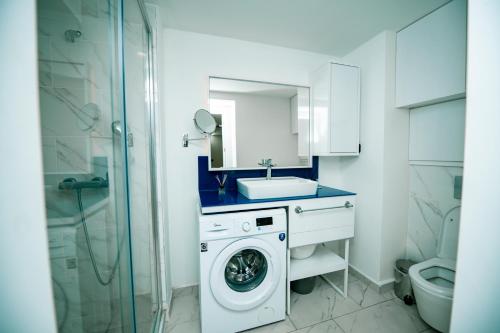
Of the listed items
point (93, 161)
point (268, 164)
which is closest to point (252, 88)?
point (268, 164)

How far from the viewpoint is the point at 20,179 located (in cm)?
37

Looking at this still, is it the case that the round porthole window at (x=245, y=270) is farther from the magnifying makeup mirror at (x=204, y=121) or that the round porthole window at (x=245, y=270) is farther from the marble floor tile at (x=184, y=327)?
the magnifying makeup mirror at (x=204, y=121)

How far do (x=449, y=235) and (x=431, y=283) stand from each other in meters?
0.46

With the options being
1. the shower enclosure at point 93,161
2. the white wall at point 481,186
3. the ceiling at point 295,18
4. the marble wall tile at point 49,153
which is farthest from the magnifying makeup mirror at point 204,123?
the white wall at point 481,186

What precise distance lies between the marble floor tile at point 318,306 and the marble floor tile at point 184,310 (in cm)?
76

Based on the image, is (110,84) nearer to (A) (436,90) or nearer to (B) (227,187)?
(B) (227,187)

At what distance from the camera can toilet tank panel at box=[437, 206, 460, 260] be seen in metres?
1.41

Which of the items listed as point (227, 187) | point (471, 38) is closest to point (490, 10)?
point (471, 38)

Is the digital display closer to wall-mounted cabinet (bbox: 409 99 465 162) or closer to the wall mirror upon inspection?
the wall mirror

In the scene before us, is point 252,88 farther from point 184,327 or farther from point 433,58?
point 184,327

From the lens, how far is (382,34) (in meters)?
1.63

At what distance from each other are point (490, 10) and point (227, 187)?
5.66 ft

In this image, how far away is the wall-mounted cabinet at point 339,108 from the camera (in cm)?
172

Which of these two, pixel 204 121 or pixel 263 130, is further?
pixel 263 130
